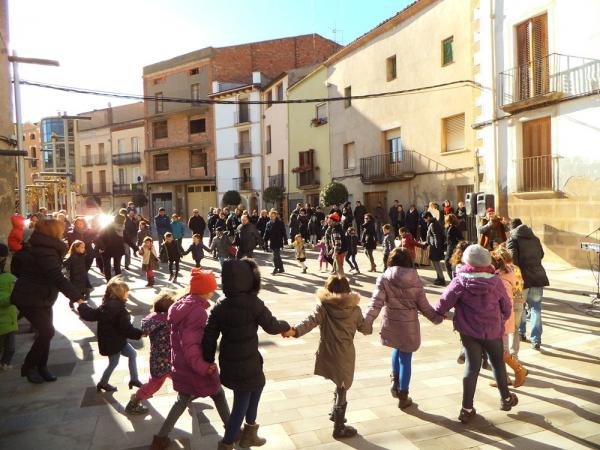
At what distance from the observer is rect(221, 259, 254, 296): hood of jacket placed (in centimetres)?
315

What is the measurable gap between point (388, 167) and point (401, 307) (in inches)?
611

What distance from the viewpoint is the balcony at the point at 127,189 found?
38.7 m

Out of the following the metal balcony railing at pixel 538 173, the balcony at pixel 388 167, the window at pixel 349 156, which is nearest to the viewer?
the metal balcony railing at pixel 538 173

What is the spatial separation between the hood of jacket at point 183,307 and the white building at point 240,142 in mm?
28289

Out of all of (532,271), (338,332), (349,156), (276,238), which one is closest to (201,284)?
(338,332)

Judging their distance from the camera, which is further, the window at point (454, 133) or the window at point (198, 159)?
the window at point (198, 159)

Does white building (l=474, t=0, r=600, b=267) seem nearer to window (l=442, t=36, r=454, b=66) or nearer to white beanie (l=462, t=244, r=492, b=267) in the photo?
window (l=442, t=36, r=454, b=66)

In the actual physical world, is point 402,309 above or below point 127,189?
below

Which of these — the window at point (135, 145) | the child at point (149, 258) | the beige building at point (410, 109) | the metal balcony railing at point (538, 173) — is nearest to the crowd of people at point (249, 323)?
the child at point (149, 258)

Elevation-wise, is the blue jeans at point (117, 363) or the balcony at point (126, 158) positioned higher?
the balcony at point (126, 158)

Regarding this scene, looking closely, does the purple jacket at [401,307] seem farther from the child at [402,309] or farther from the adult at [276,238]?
the adult at [276,238]

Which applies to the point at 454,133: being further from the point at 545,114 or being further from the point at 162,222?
the point at 162,222

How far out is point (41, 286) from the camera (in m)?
4.80

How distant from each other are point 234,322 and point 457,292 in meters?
1.92
